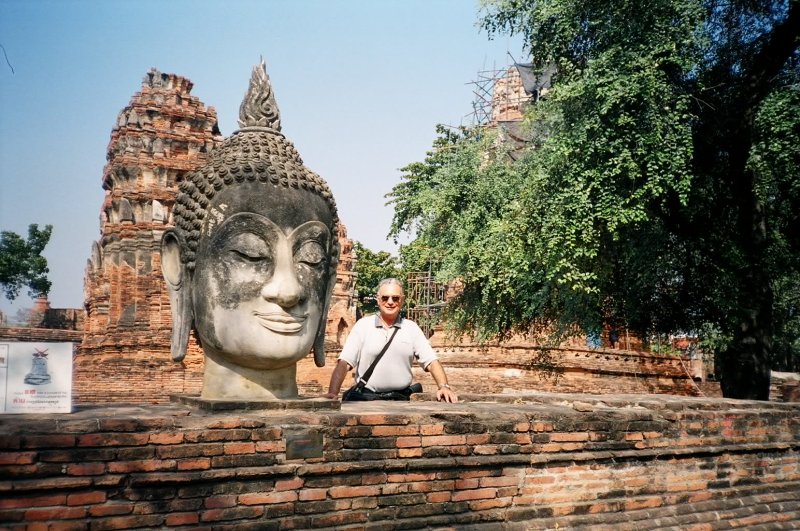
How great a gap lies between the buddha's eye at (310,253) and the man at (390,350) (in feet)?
3.29

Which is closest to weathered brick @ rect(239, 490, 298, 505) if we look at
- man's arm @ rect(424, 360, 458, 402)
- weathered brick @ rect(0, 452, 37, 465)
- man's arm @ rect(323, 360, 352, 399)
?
weathered brick @ rect(0, 452, 37, 465)

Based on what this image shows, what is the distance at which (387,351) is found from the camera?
5.65 meters

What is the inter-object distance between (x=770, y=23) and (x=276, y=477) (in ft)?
31.4

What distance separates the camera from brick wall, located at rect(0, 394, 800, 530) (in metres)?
3.45

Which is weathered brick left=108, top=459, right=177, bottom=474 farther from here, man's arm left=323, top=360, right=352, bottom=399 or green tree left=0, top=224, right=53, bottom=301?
green tree left=0, top=224, right=53, bottom=301

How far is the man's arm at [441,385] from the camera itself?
562 cm

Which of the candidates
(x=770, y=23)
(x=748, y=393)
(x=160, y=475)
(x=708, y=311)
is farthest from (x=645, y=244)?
(x=160, y=475)

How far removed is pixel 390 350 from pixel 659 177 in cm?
497

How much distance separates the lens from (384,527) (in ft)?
13.5

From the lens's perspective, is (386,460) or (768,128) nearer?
(386,460)

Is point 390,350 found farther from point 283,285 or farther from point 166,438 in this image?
point 166,438

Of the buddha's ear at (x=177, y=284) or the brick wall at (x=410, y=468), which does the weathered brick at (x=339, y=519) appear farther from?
the buddha's ear at (x=177, y=284)

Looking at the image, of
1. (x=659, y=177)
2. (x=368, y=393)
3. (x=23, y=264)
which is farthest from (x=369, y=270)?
(x=368, y=393)

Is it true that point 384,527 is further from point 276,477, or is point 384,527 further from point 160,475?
point 160,475
